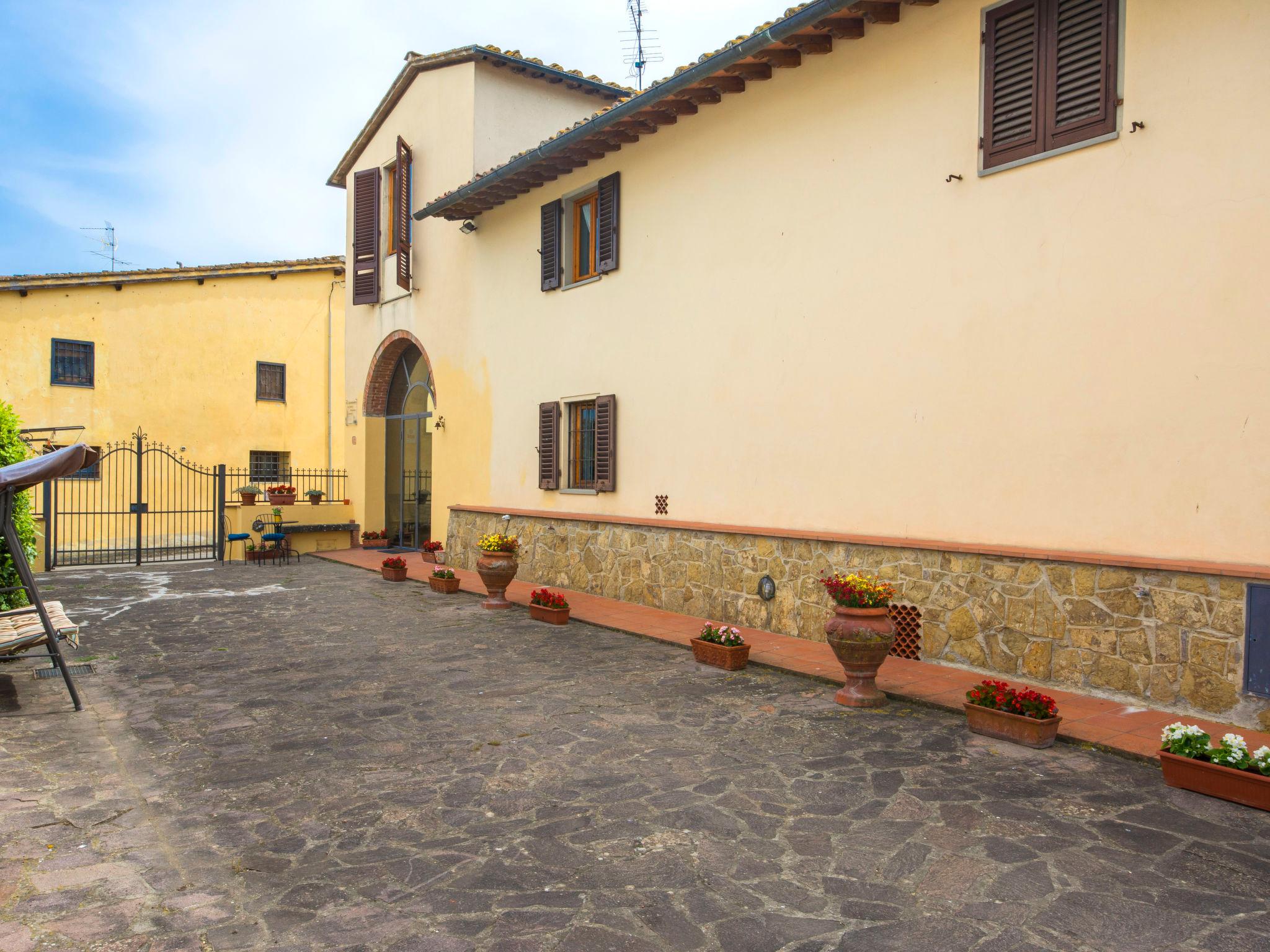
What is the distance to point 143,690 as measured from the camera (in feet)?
23.5

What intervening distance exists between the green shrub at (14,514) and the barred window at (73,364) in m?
13.9

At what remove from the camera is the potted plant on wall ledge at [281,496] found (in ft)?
58.6

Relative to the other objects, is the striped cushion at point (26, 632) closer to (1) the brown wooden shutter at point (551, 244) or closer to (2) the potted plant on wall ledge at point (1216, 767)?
(1) the brown wooden shutter at point (551, 244)

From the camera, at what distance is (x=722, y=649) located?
25.2ft

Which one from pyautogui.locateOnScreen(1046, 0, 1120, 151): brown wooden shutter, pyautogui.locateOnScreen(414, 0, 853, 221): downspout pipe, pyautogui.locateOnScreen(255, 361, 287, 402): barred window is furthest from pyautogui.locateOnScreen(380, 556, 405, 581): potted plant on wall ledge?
pyautogui.locateOnScreen(255, 361, 287, 402): barred window

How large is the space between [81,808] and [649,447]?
748cm

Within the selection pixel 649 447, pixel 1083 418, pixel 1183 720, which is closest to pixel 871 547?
pixel 1083 418

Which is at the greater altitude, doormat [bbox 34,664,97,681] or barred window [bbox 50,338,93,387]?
barred window [bbox 50,338,93,387]

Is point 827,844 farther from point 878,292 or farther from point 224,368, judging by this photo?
point 224,368

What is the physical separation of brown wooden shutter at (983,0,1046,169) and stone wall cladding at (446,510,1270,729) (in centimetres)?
336

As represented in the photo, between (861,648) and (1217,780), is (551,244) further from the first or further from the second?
(1217,780)

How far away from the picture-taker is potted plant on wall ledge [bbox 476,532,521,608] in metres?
11.1

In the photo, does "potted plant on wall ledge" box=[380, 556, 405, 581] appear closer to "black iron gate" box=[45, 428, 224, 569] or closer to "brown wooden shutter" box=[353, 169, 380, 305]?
"black iron gate" box=[45, 428, 224, 569]

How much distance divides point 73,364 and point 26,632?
1712 cm
